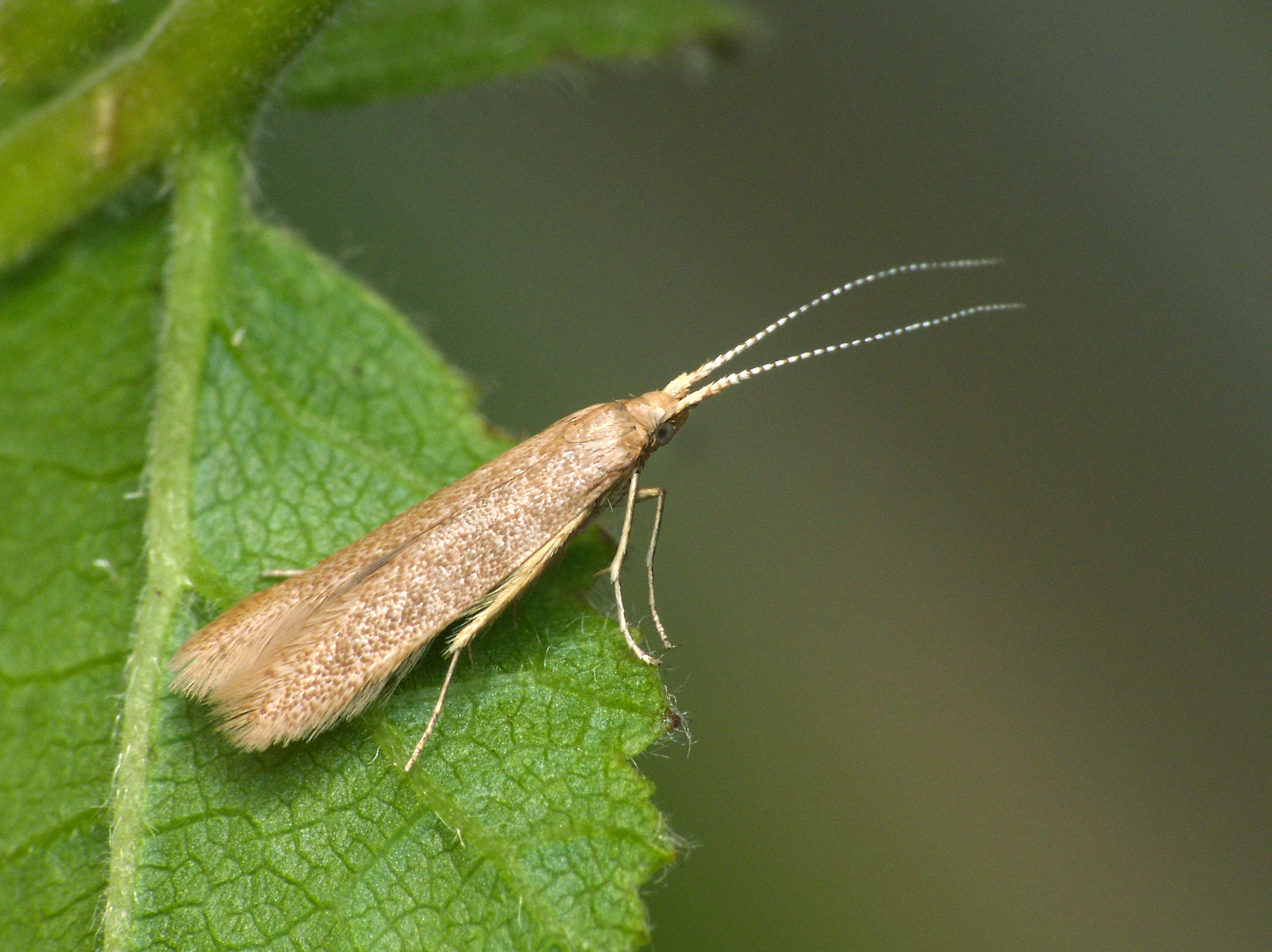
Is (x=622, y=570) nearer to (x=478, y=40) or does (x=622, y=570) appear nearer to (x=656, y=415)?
(x=656, y=415)

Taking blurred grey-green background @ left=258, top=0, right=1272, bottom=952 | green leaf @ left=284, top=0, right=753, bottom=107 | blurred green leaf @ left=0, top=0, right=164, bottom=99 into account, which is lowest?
blurred grey-green background @ left=258, top=0, right=1272, bottom=952

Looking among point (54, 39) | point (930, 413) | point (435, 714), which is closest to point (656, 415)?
point (435, 714)

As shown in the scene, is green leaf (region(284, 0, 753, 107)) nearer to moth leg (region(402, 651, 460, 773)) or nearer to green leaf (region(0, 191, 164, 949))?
green leaf (region(0, 191, 164, 949))

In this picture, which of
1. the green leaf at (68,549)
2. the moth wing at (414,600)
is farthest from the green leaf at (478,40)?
the moth wing at (414,600)

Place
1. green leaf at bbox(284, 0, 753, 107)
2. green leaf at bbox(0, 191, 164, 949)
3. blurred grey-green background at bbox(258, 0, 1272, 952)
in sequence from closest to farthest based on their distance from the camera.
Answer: green leaf at bbox(0, 191, 164, 949)
green leaf at bbox(284, 0, 753, 107)
blurred grey-green background at bbox(258, 0, 1272, 952)

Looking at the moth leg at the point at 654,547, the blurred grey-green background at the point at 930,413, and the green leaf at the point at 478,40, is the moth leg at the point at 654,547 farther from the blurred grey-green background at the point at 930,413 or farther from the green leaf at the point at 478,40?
the green leaf at the point at 478,40

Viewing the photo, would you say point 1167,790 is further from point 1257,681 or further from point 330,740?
point 330,740

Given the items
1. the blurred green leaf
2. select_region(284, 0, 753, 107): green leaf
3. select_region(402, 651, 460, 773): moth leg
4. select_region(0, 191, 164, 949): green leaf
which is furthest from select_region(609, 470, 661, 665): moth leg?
the blurred green leaf

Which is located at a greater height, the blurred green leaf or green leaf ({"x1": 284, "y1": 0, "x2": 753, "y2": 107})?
the blurred green leaf
